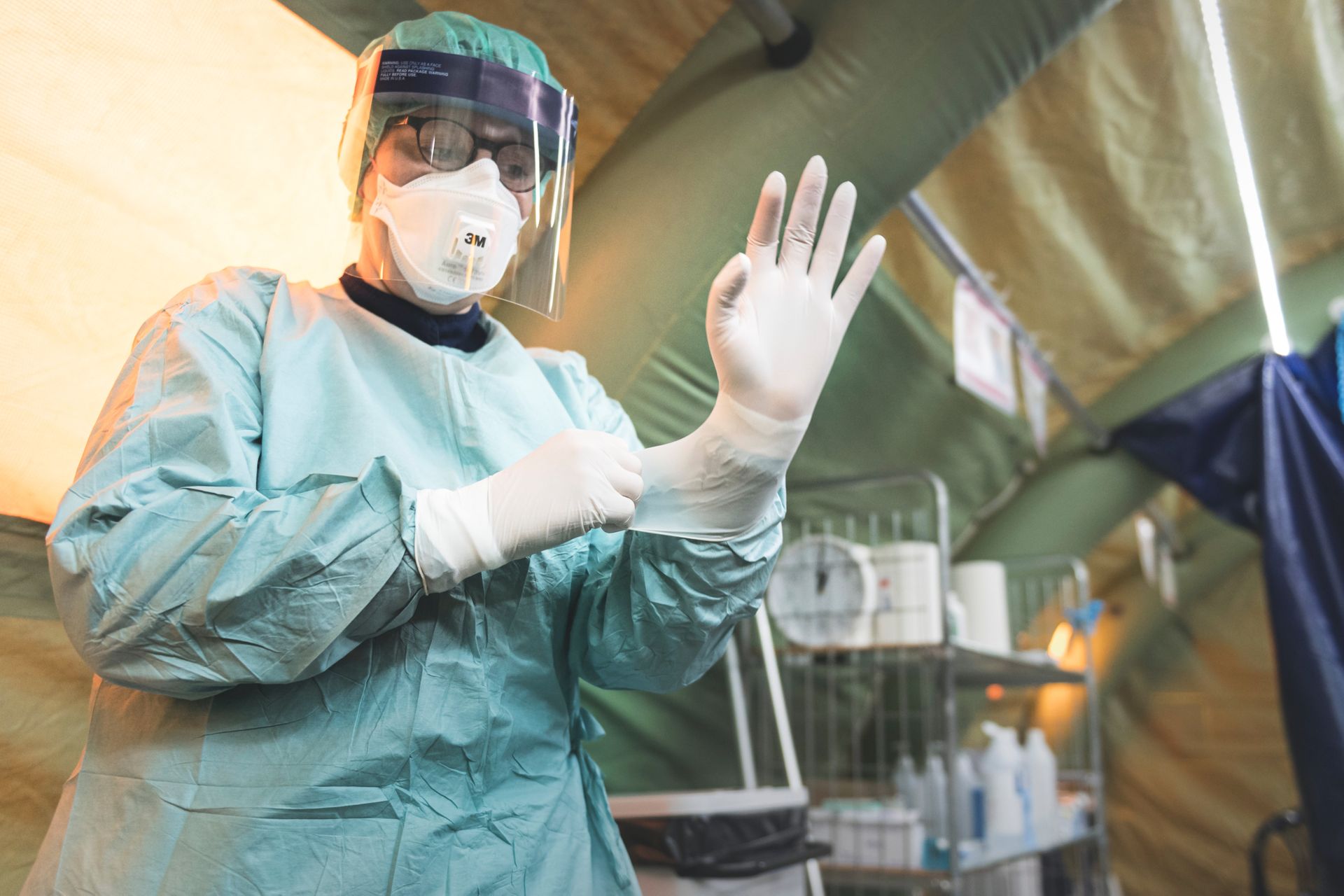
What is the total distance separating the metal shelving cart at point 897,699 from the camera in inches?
85.3

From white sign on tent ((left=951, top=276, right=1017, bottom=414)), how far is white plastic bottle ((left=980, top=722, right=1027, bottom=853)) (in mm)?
952

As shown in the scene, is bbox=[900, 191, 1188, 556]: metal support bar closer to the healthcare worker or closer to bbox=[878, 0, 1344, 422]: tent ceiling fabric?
bbox=[878, 0, 1344, 422]: tent ceiling fabric

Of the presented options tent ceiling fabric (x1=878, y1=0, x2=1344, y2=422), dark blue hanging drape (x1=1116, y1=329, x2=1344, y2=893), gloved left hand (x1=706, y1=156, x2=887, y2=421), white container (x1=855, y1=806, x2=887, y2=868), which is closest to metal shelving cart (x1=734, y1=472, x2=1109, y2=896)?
white container (x1=855, y1=806, x2=887, y2=868)

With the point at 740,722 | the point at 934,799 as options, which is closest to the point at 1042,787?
the point at 934,799

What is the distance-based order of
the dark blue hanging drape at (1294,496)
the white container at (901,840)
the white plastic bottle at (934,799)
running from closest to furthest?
the white container at (901,840) < the white plastic bottle at (934,799) < the dark blue hanging drape at (1294,496)

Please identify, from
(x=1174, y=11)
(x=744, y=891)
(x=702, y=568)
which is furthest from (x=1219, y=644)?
(x=702, y=568)

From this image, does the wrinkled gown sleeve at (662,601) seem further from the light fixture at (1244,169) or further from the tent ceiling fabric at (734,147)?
the light fixture at (1244,169)

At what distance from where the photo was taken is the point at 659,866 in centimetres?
147

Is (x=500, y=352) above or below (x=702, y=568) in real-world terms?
above

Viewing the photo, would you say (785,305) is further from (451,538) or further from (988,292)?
(988,292)

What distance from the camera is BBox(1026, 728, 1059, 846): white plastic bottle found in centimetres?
282

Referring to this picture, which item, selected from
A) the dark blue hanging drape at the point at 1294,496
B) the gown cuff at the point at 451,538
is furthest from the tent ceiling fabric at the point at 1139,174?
the gown cuff at the point at 451,538

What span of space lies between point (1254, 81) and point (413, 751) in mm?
2768

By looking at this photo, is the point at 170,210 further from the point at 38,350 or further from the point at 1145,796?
the point at 1145,796
